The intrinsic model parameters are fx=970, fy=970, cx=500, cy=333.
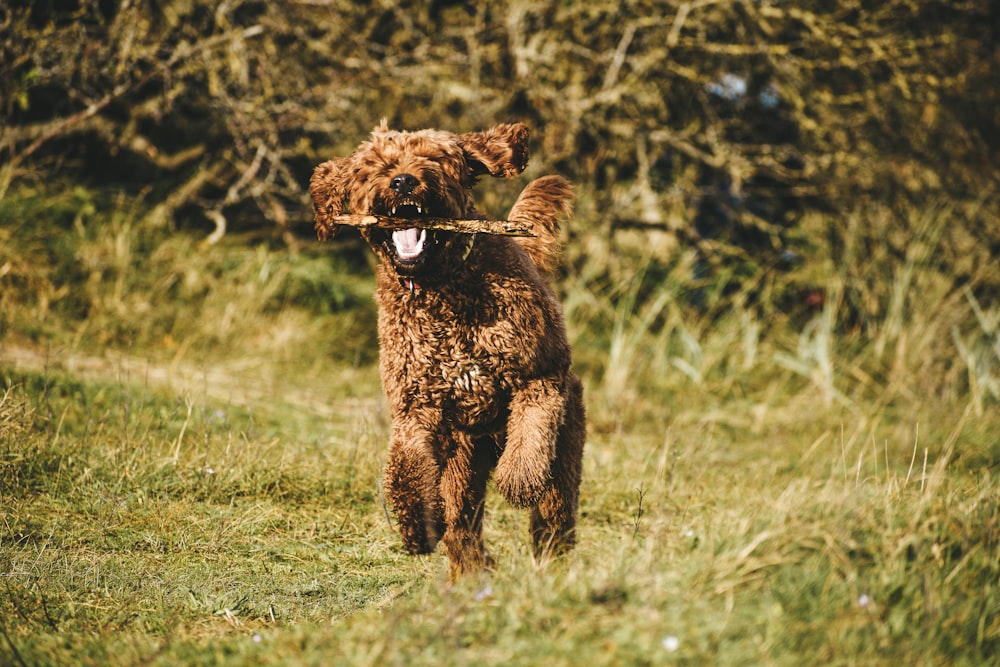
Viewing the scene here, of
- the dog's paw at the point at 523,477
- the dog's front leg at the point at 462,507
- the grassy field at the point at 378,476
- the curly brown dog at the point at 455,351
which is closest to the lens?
the grassy field at the point at 378,476

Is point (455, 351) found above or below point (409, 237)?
below

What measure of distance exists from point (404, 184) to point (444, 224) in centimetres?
19

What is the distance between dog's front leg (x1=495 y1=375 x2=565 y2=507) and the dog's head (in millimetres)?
577

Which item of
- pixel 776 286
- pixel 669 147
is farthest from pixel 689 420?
pixel 669 147

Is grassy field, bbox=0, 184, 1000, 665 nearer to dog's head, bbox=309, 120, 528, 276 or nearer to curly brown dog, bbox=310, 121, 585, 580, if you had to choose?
curly brown dog, bbox=310, 121, 585, 580

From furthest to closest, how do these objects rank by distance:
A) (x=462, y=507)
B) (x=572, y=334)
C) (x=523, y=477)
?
(x=572, y=334)
(x=462, y=507)
(x=523, y=477)

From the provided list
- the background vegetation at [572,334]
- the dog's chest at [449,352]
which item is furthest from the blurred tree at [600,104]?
the dog's chest at [449,352]

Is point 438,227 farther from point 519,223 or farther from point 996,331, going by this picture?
point 996,331

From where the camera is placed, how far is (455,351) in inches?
137

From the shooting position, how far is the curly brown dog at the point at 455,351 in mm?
3408

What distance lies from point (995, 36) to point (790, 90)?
2863mm

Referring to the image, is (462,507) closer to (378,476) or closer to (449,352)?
(449,352)

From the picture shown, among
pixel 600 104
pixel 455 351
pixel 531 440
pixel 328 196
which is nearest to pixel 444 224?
pixel 455 351

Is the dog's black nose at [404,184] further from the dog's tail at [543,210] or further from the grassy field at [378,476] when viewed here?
the grassy field at [378,476]
